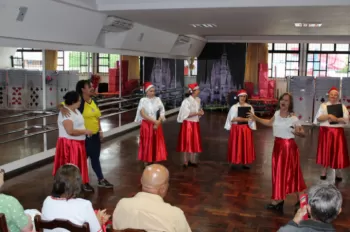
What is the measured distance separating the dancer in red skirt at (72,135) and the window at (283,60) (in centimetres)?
1254

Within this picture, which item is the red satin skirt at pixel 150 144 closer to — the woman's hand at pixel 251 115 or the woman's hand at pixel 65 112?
the woman's hand at pixel 251 115

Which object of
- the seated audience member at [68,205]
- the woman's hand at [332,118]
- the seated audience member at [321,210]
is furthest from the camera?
the woman's hand at [332,118]

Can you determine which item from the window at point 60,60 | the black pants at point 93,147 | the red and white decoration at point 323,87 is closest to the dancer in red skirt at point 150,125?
the black pants at point 93,147

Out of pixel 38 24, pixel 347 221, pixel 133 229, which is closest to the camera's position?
pixel 133 229

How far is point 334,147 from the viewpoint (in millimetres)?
6016

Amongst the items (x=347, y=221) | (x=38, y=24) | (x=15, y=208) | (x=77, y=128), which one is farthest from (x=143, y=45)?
(x=15, y=208)

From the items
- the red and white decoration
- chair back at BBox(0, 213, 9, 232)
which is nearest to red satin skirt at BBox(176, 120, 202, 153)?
chair back at BBox(0, 213, 9, 232)

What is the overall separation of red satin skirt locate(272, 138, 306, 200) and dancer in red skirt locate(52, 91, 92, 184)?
223cm

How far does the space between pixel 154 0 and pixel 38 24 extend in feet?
5.98

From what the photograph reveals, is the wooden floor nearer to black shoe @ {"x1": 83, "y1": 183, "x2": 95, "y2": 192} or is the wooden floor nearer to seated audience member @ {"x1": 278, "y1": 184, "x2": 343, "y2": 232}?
black shoe @ {"x1": 83, "y1": 183, "x2": 95, "y2": 192}

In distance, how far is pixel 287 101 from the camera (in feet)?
15.2

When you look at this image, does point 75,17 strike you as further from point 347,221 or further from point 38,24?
point 347,221

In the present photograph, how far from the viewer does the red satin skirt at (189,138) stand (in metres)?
6.91

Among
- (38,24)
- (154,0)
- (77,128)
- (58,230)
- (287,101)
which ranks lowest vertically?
(58,230)
